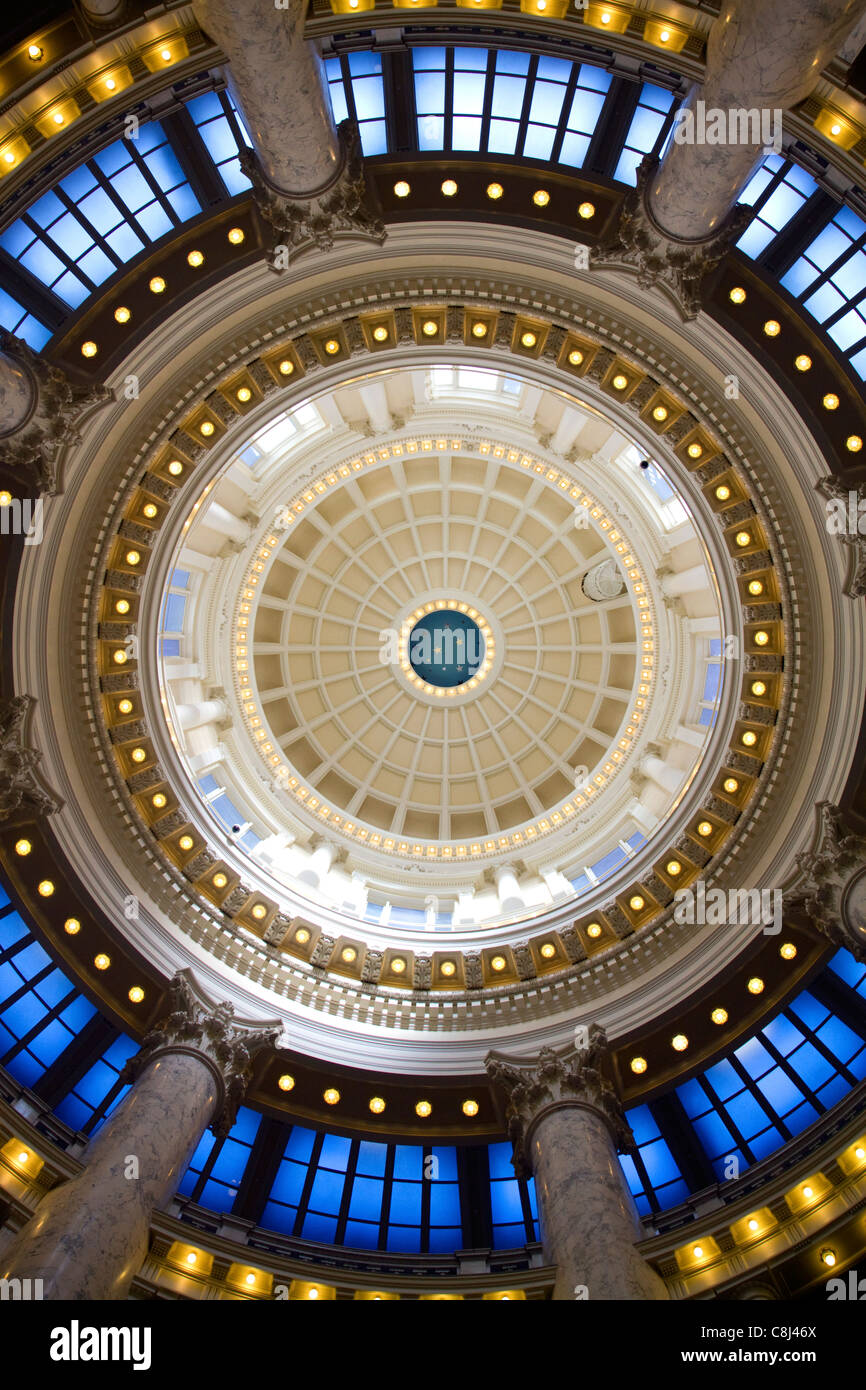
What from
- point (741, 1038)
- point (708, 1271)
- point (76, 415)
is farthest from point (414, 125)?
point (708, 1271)

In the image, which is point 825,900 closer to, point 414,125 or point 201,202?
point 414,125

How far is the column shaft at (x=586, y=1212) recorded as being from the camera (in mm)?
14930

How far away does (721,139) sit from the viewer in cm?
1691

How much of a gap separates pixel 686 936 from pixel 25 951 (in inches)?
690

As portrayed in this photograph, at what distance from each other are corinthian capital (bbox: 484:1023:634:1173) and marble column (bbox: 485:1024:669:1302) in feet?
0.08

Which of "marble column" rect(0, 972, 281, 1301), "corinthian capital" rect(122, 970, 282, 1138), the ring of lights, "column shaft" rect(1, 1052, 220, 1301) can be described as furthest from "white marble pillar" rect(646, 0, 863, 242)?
"column shaft" rect(1, 1052, 220, 1301)

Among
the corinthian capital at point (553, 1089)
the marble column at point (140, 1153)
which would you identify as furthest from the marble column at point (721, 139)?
the marble column at point (140, 1153)

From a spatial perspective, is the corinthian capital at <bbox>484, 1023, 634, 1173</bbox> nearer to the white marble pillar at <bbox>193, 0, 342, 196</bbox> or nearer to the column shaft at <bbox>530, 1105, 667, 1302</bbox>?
the column shaft at <bbox>530, 1105, 667, 1302</bbox>

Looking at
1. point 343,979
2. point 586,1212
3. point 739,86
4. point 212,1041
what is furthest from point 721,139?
point 212,1041

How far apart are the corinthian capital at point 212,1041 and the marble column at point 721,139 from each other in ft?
68.2

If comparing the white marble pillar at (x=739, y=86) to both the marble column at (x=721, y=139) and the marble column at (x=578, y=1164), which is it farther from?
the marble column at (x=578, y=1164)

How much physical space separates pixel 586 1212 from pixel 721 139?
21.3 m

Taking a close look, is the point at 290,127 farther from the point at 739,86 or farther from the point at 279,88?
the point at 739,86

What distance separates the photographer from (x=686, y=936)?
77.3ft
